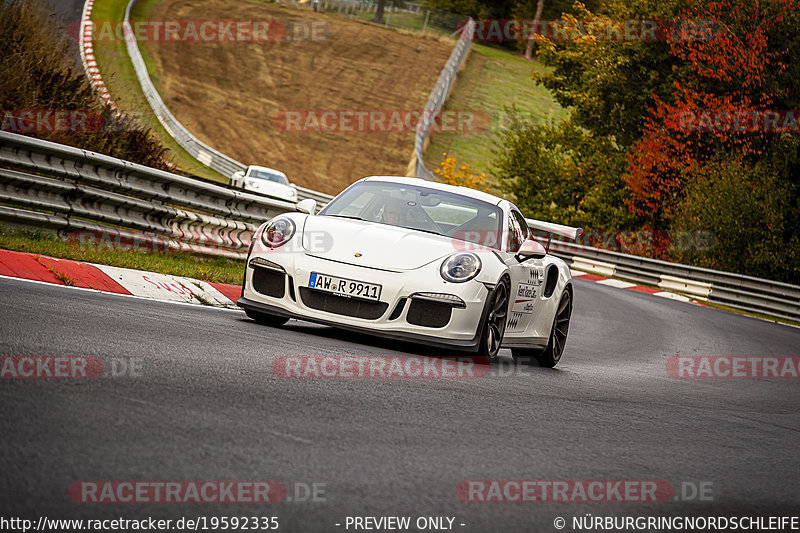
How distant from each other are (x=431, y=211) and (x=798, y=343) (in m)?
10.2

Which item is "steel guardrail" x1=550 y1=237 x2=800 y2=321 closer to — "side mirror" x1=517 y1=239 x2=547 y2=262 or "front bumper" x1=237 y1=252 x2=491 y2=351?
"side mirror" x1=517 y1=239 x2=547 y2=262

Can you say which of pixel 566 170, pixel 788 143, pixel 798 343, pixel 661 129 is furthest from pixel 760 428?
pixel 566 170

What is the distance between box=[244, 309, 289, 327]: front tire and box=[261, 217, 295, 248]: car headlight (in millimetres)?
568

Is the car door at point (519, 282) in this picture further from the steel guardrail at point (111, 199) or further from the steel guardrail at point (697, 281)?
the steel guardrail at point (697, 281)

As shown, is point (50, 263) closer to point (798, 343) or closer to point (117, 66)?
point (798, 343)

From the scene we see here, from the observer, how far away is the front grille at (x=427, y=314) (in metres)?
7.29

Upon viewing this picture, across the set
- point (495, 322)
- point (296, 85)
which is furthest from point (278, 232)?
point (296, 85)

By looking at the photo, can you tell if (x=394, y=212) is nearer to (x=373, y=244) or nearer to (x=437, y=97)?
(x=373, y=244)

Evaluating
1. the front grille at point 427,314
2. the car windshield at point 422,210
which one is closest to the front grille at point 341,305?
the front grille at point 427,314

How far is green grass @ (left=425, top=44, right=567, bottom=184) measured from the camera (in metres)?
49.2

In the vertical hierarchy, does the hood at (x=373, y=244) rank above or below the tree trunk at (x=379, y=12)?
below

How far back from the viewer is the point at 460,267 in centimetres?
745

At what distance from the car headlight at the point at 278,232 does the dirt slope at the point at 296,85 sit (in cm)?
3027

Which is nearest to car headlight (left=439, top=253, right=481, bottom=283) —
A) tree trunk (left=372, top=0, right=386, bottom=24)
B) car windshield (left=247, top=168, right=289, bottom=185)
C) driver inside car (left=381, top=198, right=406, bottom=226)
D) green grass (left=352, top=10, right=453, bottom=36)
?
driver inside car (left=381, top=198, right=406, bottom=226)
